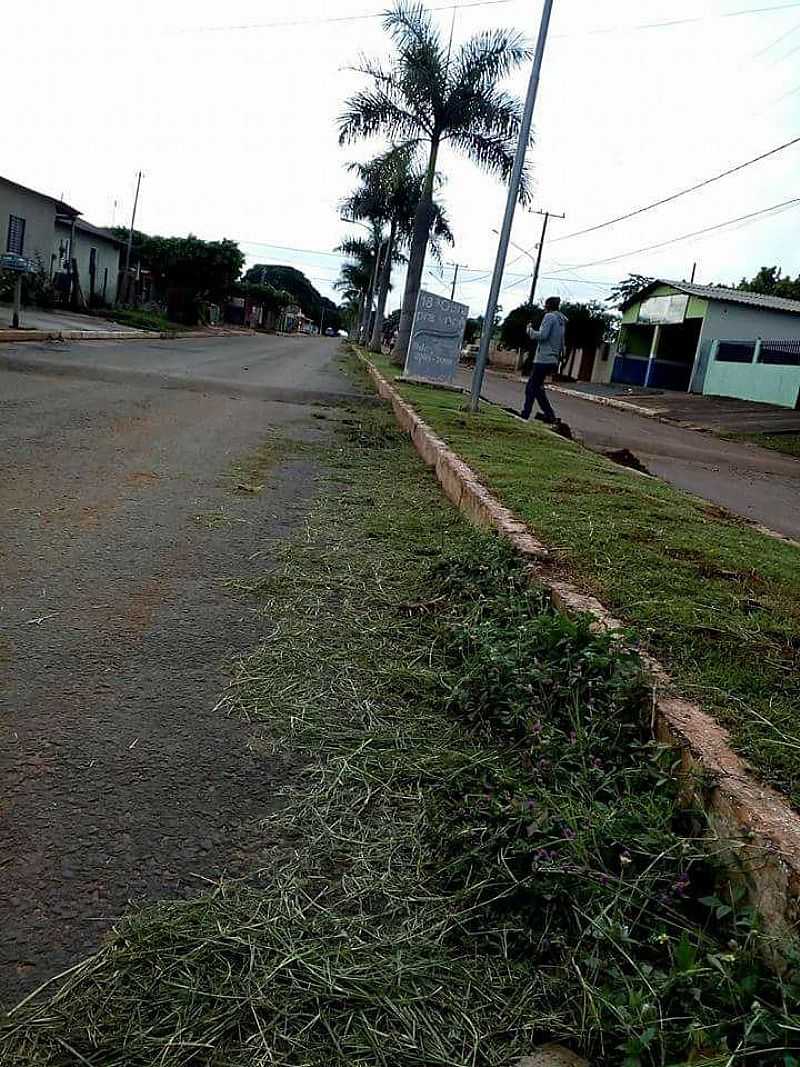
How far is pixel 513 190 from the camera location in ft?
40.3

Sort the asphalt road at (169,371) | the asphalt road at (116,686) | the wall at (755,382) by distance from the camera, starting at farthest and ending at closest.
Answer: the wall at (755,382), the asphalt road at (169,371), the asphalt road at (116,686)

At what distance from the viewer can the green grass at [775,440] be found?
1655 centimetres

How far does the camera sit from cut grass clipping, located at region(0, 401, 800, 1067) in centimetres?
154

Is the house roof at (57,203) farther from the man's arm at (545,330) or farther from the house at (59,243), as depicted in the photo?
the man's arm at (545,330)

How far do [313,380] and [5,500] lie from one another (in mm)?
12663

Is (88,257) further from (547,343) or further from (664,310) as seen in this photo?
(547,343)

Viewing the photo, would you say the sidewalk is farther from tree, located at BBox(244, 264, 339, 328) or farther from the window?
tree, located at BBox(244, 264, 339, 328)

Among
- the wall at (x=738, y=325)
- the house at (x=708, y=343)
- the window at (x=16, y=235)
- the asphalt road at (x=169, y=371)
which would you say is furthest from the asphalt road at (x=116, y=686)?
the window at (x=16, y=235)

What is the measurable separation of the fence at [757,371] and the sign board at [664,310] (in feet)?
13.8

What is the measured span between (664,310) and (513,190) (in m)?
25.9

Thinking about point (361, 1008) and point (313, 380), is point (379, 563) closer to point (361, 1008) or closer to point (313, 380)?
point (361, 1008)

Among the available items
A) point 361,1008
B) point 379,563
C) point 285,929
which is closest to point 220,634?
point 379,563

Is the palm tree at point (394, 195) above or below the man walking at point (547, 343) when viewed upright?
above

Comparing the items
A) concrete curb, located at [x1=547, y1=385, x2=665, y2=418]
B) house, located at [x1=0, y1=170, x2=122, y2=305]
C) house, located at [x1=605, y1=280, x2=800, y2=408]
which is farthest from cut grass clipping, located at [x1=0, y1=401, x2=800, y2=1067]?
house, located at [x1=0, y1=170, x2=122, y2=305]
